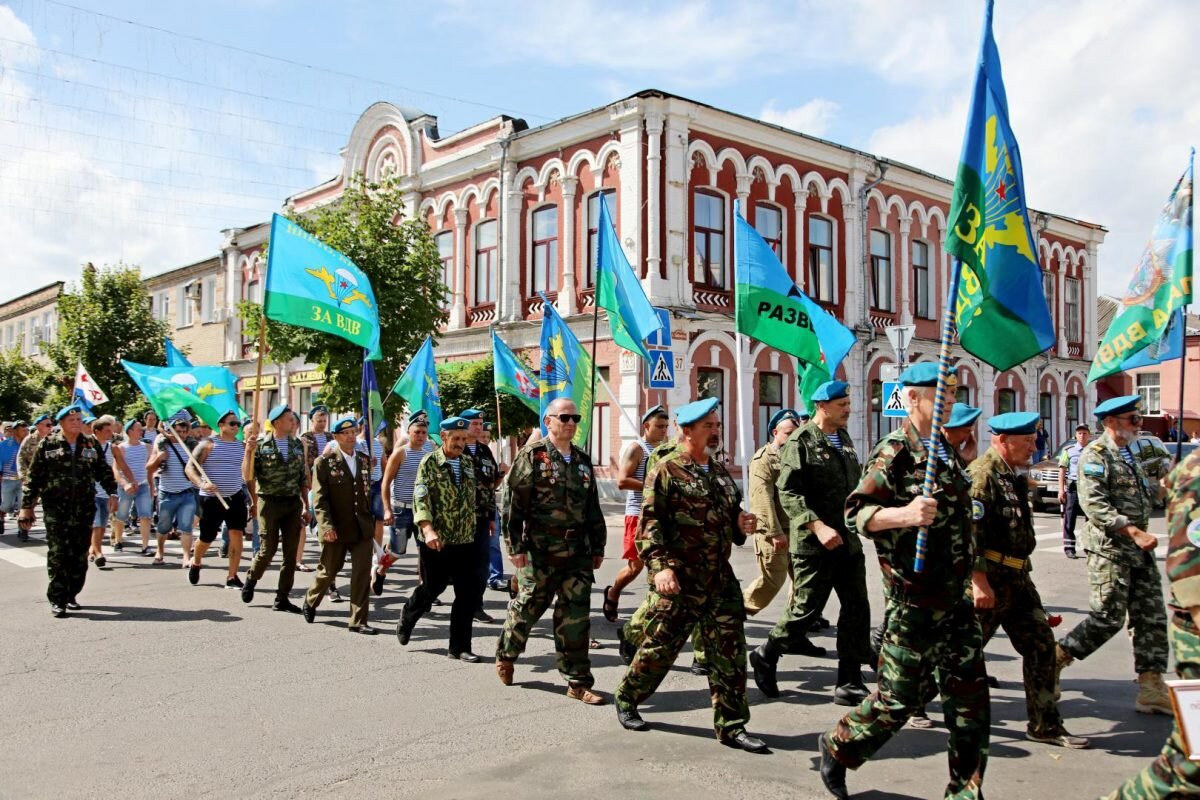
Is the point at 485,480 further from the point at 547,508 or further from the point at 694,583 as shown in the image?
the point at 694,583

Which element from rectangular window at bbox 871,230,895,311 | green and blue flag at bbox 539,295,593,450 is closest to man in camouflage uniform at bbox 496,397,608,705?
green and blue flag at bbox 539,295,593,450

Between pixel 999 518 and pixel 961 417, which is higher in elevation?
pixel 961 417

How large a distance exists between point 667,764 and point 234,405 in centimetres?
1073

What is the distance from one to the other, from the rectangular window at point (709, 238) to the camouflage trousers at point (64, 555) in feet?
55.9

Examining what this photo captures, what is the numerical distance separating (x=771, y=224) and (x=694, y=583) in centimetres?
2154

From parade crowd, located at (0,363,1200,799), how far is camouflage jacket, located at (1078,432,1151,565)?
0.04 feet

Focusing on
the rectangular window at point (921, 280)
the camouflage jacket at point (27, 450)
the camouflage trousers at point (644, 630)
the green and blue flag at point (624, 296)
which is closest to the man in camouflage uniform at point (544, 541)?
the camouflage trousers at point (644, 630)

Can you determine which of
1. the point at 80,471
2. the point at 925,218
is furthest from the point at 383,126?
the point at 80,471

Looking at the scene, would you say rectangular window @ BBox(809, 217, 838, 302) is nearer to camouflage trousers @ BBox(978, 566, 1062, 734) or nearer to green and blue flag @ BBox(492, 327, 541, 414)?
green and blue flag @ BBox(492, 327, 541, 414)

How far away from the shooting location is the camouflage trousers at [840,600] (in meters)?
6.10

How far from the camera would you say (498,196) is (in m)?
26.9

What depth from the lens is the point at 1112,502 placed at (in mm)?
6039

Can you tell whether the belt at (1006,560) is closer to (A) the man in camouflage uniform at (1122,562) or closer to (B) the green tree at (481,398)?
(A) the man in camouflage uniform at (1122,562)

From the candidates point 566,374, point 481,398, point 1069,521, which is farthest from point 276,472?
point 481,398
